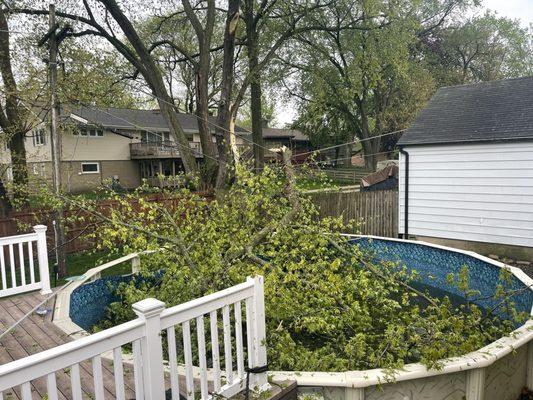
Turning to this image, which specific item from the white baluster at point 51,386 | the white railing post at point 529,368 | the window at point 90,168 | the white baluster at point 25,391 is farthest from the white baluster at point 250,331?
the window at point 90,168

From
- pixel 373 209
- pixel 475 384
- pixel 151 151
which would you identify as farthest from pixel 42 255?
pixel 151 151

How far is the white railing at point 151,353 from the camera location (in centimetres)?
163

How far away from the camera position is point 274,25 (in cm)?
1587

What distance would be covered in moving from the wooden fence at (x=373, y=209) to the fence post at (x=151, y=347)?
27.6ft

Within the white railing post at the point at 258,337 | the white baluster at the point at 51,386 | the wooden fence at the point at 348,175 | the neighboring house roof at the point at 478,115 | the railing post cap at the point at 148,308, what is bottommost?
the white railing post at the point at 258,337

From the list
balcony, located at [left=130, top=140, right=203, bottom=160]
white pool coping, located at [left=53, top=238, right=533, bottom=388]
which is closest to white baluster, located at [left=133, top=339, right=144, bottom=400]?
white pool coping, located at [left=53, top=238, right=533, bottom=388]

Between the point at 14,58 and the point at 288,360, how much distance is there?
33.0ft

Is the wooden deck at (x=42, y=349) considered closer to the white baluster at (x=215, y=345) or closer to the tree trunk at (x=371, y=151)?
the white baluster at (x=215, y=345)

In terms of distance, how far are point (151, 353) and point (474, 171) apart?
860cm

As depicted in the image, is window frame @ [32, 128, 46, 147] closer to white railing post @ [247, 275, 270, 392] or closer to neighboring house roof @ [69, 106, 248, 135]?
neighboring house roof @ [69, 106, 248, 135]

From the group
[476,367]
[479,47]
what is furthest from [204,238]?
[479,47]

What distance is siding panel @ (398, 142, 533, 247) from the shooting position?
812cm

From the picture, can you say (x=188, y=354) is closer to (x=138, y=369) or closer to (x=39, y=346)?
(x=138, y=369)

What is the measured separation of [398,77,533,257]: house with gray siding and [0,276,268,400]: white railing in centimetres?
750
